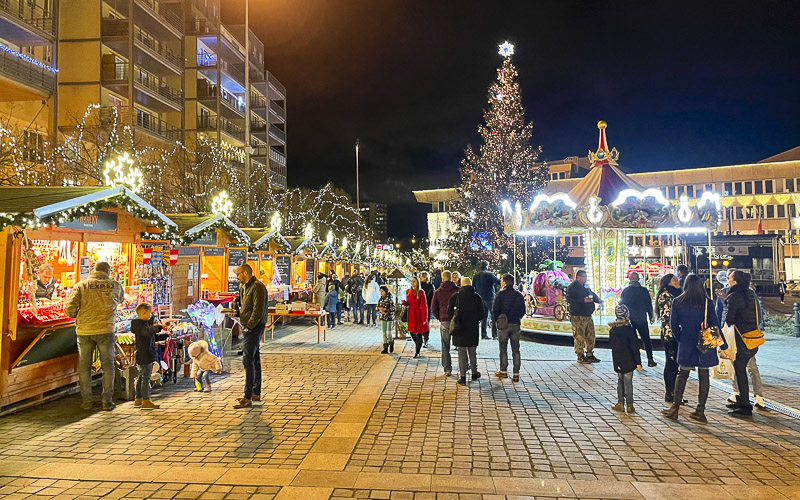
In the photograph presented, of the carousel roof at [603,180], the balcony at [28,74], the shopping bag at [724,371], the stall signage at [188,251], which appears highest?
the balcony at [28,74]

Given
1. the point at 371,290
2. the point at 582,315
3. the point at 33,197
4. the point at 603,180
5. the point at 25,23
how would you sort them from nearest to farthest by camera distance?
1. the point at 33,197
2. the point at 582,315
3. the point at 603,180
4. the point at 371,290
5. the point at 25,23

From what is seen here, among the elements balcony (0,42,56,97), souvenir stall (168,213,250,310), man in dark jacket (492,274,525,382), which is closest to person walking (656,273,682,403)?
man in dark jacket (492,274,525,382)

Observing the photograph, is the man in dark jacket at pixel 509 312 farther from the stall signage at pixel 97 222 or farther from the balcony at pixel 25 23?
the balcony at pixel 25 23

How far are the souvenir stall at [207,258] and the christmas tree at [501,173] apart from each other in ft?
47.7

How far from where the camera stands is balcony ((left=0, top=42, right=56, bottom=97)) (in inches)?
782

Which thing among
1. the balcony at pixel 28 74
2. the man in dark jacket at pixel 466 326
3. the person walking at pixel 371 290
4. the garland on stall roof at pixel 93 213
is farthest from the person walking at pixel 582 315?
the balcony at pixel 28 74

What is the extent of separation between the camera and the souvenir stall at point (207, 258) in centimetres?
1221

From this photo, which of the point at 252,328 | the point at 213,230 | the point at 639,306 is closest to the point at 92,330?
the point at 252,328

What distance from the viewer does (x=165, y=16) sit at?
110 feet

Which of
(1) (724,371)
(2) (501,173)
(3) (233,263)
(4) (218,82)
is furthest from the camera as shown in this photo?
(4) (218,82)

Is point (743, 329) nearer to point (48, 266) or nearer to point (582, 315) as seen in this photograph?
point (582, 315)

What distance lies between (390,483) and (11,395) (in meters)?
5.29

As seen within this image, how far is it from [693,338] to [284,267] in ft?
55.2

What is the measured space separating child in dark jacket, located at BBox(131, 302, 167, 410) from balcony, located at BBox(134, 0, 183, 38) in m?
30.4
